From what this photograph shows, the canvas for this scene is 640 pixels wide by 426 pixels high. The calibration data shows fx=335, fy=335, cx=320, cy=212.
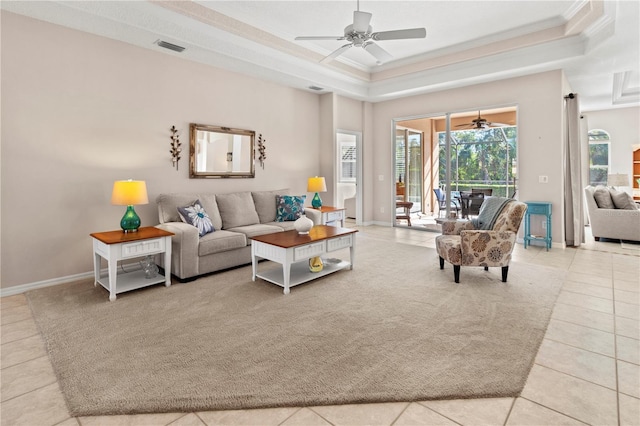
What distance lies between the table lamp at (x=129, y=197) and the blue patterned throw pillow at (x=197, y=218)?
556 millimetres

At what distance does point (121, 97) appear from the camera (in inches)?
165

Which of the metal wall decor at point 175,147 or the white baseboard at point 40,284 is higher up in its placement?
the metal wall decor at point 175,147

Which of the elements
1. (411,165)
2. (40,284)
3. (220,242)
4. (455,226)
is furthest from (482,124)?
(40,284)

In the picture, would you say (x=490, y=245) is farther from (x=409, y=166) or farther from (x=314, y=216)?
(x=409, y=166)

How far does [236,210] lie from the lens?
4.90 m

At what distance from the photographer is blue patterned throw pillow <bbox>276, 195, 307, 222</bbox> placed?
5344mm

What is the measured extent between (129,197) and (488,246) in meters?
3.92

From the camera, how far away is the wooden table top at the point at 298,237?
139 inches

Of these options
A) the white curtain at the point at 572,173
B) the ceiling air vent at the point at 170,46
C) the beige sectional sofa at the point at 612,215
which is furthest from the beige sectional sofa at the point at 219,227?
the beige sectional sofa at the point at 612,215

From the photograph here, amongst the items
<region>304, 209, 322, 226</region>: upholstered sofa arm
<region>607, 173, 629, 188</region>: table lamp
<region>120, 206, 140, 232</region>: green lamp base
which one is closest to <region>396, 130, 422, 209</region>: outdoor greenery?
<region>304, 209, 322, 226</region>: upholstered sofa arm

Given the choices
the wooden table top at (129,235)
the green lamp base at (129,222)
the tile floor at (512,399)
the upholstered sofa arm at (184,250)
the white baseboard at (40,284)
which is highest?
the green lamp base at (129,222)

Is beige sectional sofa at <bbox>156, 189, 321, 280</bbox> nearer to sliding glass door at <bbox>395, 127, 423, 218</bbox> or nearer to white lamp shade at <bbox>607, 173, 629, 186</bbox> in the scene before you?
sliding glass door at <bbox>395, 127, 423, 218</bbox>

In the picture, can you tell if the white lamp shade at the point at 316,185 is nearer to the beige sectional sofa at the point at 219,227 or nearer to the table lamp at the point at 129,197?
the beige sectional sofa at the point at 219,227

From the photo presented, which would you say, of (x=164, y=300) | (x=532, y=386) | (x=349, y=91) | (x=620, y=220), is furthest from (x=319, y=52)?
(x=620, y=220)
